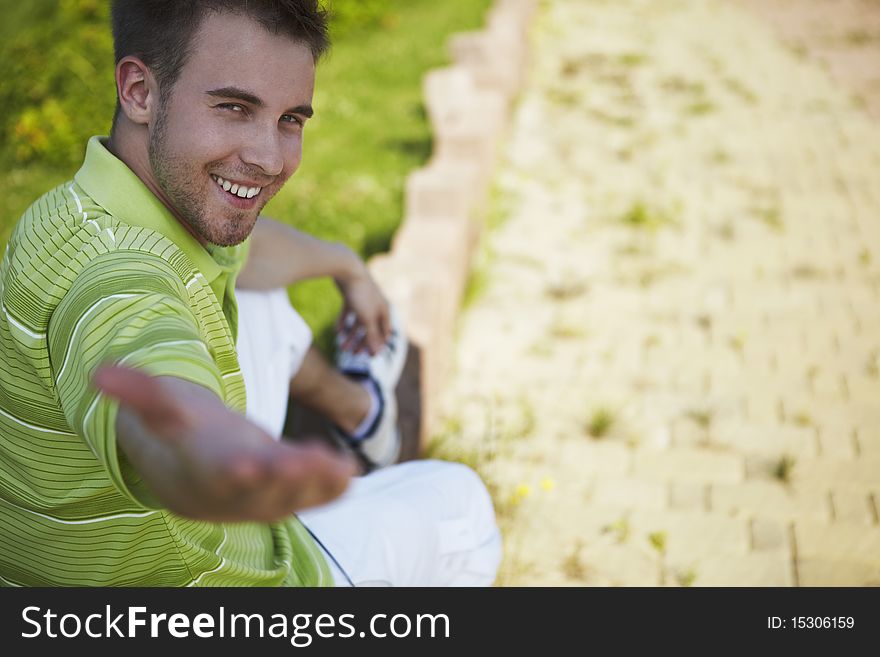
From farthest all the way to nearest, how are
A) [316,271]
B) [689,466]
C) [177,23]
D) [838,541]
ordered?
[689,466]
[838,541]
[316,271]
[177,23]

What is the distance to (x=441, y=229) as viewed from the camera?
400cm

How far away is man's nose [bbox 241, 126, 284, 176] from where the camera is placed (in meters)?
1.63

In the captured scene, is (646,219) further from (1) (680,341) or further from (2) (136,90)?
(2) (136,90)

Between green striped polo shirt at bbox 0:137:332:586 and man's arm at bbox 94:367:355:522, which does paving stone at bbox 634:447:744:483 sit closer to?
green striped polo shirt at bbox 0:137:332:586

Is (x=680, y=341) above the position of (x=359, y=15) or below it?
below

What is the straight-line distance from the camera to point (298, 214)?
5.04m

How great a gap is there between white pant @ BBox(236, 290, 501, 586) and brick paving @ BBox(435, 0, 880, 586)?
2.15 feet

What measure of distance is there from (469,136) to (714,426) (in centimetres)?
220

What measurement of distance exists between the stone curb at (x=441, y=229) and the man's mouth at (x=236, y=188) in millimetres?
1617

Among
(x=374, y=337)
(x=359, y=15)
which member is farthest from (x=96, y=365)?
(x=359, y=15)

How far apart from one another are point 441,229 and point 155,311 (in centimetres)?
282

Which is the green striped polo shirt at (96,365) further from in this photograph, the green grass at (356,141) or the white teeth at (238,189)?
the green grass at (356,141)
